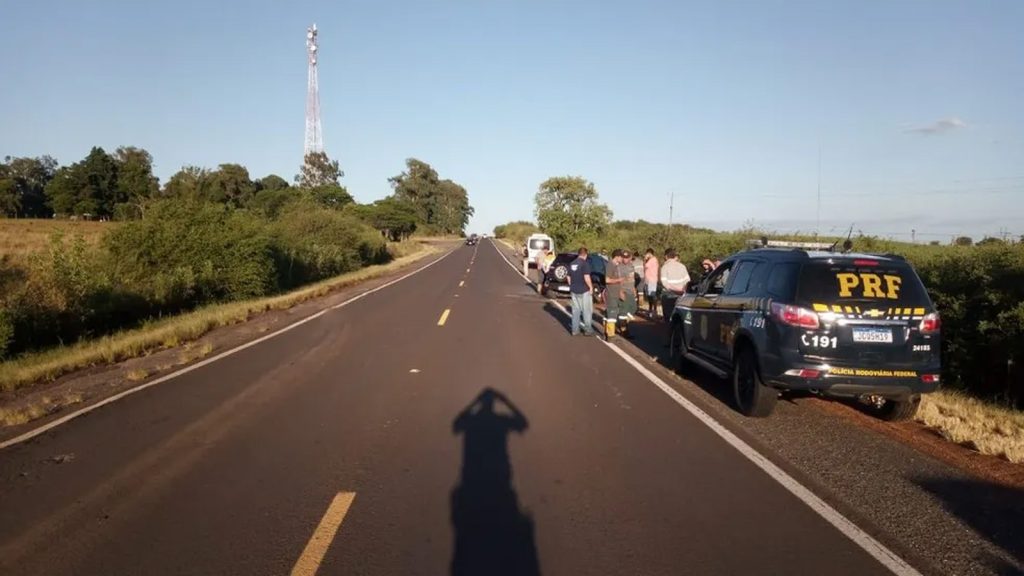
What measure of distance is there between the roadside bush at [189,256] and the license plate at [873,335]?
1871cm

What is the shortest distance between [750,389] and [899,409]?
5.26 ft

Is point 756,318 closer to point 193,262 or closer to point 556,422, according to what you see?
point 556,422

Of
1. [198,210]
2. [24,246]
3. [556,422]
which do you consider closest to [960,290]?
[556,422]

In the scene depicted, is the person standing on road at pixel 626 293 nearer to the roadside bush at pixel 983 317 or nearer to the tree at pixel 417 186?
the roadside bush at pixel 983 317

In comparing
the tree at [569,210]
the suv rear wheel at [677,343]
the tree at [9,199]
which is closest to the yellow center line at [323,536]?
the suv rear wheel at [677,343]

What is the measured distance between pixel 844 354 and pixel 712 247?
17.8m

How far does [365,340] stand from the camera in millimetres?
14953

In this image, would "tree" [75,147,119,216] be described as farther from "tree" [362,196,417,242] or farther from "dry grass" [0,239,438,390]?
"dry grass" [0,239,438,390]

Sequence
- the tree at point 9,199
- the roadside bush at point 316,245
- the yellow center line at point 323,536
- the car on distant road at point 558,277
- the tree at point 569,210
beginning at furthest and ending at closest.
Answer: the tree at point 9,199 < the tree at point 569,210 < the roadside bush at point 316,245 < the car on distant road at point 558,277 < the yellow center line at point 323,536

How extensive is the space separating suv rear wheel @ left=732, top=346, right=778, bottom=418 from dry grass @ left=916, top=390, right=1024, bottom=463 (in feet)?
5.75

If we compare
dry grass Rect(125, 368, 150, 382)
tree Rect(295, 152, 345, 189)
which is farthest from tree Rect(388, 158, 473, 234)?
dry grass Rect(125, 368, 150, 382)

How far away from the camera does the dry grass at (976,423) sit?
23.3ft

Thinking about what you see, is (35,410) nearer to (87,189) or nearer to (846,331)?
(846,331)

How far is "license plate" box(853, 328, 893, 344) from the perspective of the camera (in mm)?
7693
